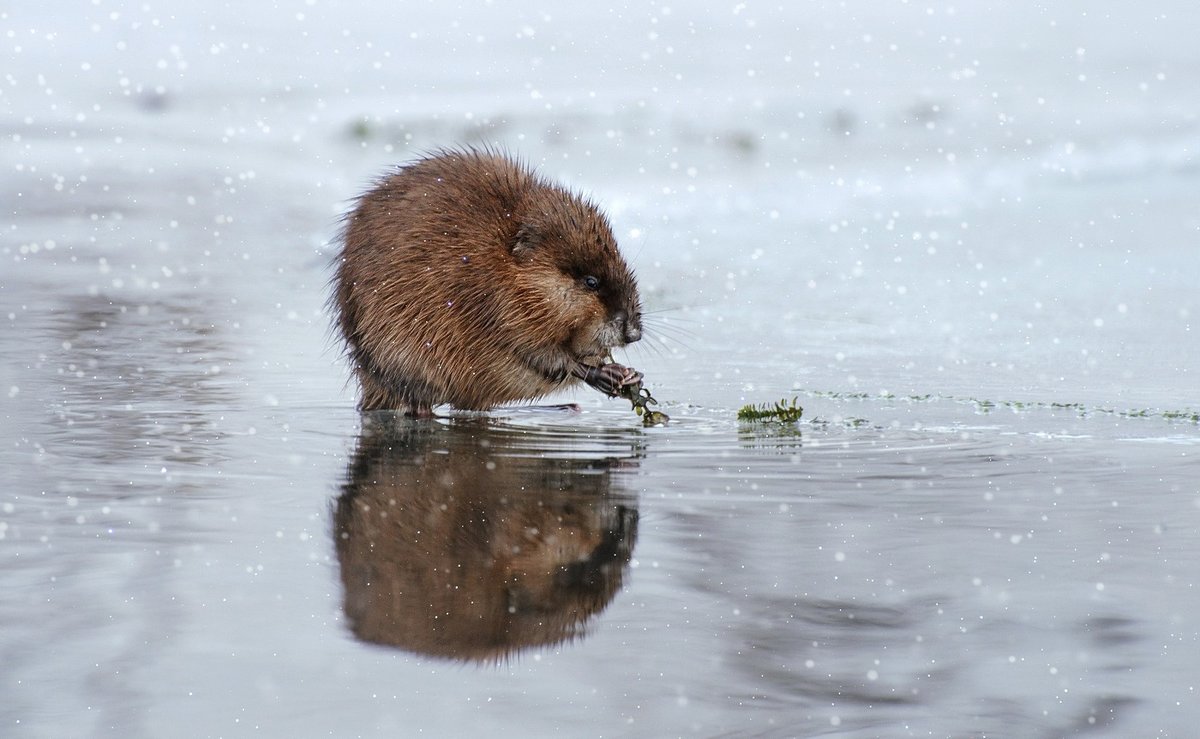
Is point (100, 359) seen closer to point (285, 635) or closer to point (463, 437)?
point (463, 437)

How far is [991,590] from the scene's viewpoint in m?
4.43

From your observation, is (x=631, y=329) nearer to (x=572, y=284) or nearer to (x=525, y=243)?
(x=572, y=284)

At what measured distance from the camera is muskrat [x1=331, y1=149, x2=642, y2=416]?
26.7 ft

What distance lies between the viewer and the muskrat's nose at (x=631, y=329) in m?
8.18

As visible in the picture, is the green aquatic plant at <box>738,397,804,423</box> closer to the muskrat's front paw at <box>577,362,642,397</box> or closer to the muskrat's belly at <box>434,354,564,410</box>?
the muskrat's front paw at <box>577,362,642,397</box>

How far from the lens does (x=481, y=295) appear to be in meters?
8.20

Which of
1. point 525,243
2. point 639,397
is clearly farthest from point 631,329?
point 525,243

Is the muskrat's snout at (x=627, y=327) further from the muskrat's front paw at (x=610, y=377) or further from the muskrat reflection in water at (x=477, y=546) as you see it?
the muskrat reflection in water at (x=477, y=546)

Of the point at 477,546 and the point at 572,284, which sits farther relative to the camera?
the point at 572,284

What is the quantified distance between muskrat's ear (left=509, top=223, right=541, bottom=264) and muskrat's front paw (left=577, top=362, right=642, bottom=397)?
66 centimetres

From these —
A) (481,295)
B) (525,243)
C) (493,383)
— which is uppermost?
(525,243)

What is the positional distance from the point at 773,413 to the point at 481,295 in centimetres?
170

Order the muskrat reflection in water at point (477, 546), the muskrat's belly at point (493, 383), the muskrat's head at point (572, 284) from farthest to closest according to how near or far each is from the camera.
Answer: the muskrat's belly at point (493, 383), the muskrat's head at point (572, 284), the muskrat reflection in water at point (477, 546)

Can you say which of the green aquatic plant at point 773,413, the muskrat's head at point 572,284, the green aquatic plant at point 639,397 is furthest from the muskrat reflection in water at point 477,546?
the muskrat's head at point 572,284
